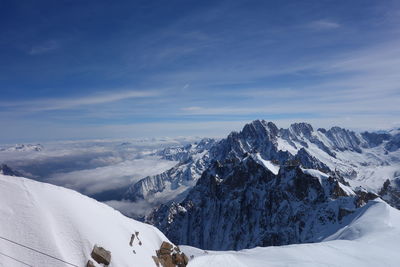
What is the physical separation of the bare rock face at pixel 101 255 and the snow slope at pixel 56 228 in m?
0.40

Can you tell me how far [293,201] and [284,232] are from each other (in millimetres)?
21822

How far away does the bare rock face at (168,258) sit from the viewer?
2402 cm

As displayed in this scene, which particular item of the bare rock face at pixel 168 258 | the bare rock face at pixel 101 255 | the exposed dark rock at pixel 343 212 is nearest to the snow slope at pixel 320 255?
the bare rock face at pixel 168 258

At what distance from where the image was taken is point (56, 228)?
62.0 ft

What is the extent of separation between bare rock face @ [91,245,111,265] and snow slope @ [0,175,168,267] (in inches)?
15.8

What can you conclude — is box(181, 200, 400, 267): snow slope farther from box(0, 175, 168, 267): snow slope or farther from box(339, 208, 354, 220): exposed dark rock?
box(339, 208, 354, 220): exposed dark rock

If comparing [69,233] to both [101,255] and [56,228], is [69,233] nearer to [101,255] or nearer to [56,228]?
[56,228]

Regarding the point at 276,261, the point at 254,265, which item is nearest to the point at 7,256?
the point at 254,265

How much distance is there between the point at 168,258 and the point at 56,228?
10.8 metres

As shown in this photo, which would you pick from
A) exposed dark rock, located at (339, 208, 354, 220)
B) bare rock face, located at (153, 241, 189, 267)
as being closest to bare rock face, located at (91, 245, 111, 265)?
bare rock face, located at (153, 241, 189, 267)

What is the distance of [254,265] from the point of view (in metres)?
29.9

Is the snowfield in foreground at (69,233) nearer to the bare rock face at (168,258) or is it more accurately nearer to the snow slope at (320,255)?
the snow slope at (320,255)

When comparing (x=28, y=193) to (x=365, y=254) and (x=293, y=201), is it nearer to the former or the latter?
(x=365, y=254)

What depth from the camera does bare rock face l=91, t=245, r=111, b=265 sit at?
1870cm
